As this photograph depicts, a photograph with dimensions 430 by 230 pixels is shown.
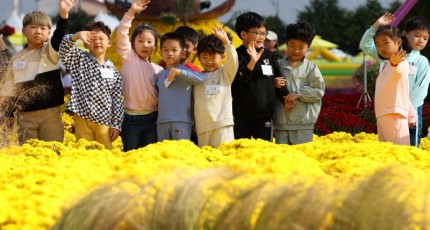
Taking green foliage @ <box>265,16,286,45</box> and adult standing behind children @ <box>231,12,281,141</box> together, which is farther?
green foliage @ <box>265,16,286,45</box>

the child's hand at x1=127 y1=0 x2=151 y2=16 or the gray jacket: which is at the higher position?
the child's hand at x1=127 y1=0 x2=151 y2=16

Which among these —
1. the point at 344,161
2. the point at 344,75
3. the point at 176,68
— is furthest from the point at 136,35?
the point at 344,75

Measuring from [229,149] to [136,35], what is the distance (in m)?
1.67

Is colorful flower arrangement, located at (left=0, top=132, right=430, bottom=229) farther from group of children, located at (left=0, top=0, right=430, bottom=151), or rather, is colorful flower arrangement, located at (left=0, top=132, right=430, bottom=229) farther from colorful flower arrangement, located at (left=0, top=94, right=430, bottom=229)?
group of children, located at (left=0, top=0, right=430, bottom=151)

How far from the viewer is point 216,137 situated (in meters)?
6.86

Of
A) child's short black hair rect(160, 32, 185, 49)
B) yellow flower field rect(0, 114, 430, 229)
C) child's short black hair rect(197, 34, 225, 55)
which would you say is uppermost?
child's short black hair rect(160, 32, 185, 49)

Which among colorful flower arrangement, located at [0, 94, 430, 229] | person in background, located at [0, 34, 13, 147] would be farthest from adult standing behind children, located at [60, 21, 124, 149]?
colorful flower arrangement, located at [0, 94, 430, 229]

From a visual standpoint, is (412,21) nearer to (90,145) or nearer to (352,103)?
(90,145)

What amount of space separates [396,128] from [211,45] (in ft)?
5.70

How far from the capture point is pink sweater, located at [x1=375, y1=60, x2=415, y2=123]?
6819mm

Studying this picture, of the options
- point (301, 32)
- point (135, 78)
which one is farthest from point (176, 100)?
point (301, 32)

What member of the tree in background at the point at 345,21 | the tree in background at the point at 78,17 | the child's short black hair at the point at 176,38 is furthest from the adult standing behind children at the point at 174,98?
the tree in background at the point at 78,17

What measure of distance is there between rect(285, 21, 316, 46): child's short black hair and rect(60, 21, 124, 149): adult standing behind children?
1576 mm

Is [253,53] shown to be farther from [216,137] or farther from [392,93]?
[392,93]
